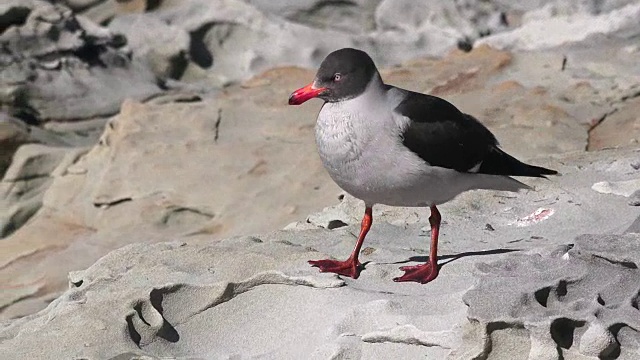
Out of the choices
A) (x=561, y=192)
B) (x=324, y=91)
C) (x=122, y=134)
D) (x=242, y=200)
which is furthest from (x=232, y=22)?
(x=324, y=91)

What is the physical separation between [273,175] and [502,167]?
8.02ft

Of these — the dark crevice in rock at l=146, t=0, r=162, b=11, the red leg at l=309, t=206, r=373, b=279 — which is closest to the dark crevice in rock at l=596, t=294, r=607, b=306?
the red leg at l=309, t=206, r=373, b=279

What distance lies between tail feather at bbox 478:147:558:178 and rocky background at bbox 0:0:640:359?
1.00ft

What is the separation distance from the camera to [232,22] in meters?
8.68

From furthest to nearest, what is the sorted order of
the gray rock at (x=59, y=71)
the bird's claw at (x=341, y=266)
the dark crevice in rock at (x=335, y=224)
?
the gray rock at (x=59, y=71), the dark crevice in rock at (x=335, y=224), the bird's claw at (x=341, y=266)

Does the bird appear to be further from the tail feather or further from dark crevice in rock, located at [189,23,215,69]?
dark crevice in rock, located at [189,23,215,69]

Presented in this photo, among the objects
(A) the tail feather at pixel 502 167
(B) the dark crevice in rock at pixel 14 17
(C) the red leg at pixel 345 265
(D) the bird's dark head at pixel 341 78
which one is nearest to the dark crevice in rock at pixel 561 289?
(A) the tail feather at pixel 502 167

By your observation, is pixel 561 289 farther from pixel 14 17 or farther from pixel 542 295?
pixel 14 17

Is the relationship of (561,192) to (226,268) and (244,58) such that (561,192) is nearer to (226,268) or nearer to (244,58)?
(226,268)

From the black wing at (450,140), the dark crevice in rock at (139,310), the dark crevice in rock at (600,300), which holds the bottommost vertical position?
the dark crevice in rock at (139,310)

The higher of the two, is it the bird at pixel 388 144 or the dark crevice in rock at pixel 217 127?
the bird at pixel 388 144

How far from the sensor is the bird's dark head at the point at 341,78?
3393 millimetres

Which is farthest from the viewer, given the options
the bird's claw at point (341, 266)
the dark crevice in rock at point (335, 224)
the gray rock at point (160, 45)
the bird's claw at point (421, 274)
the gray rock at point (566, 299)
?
the gray rock at point (160, 45)

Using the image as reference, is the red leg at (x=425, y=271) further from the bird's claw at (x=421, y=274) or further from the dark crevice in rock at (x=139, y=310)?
the dark crevice in rock at (x=139, y=310)
